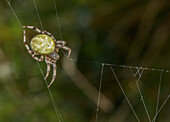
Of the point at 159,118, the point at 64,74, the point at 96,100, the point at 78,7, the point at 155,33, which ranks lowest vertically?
the point at 159,118

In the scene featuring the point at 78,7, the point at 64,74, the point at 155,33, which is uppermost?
the point at 78,7

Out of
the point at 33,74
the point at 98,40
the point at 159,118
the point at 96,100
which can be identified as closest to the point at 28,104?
the point at 33,74

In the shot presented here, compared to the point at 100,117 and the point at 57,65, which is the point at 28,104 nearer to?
the point at 57,65

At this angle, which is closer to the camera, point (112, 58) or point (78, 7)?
point (78, 7)

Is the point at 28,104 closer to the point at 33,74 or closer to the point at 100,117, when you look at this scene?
the point at 33,74

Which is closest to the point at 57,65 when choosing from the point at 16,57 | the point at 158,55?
the point at 16,57

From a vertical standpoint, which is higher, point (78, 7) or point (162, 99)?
point (78, 7)
